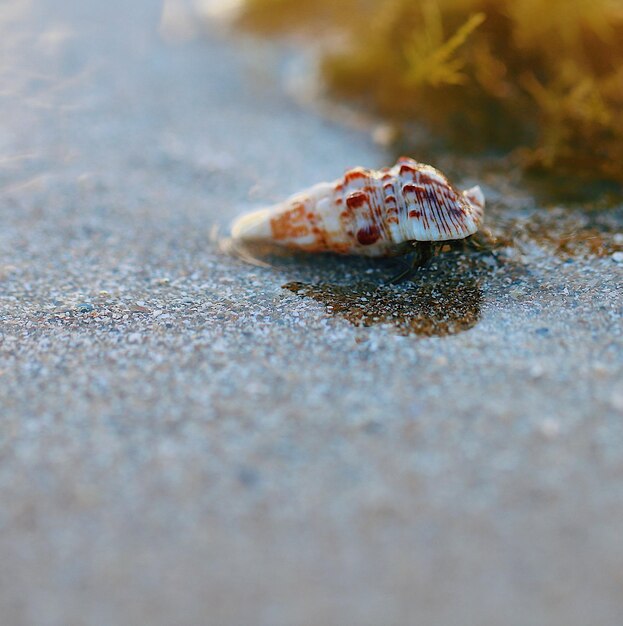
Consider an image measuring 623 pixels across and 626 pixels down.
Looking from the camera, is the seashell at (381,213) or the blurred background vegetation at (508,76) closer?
the seashell at (381,213)

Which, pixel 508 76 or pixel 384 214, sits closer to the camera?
pixel 384 214

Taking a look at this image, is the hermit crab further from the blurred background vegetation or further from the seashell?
the blurred background vegetation

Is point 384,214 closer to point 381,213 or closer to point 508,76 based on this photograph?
point 381,213

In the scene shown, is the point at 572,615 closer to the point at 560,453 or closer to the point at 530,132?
the point at 560,453

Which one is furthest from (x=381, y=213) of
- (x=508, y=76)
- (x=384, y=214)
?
(x=508, y=76)

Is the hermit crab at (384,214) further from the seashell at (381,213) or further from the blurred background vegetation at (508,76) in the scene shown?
the blurred background vegetation at (508,76)

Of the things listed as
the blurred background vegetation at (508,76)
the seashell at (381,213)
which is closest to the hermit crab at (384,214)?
the seashell at (381,213)

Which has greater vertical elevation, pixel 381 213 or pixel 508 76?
pixel 508 76

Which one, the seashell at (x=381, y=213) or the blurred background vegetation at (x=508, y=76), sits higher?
the blurred background vegetation at (x=508, y=76)
